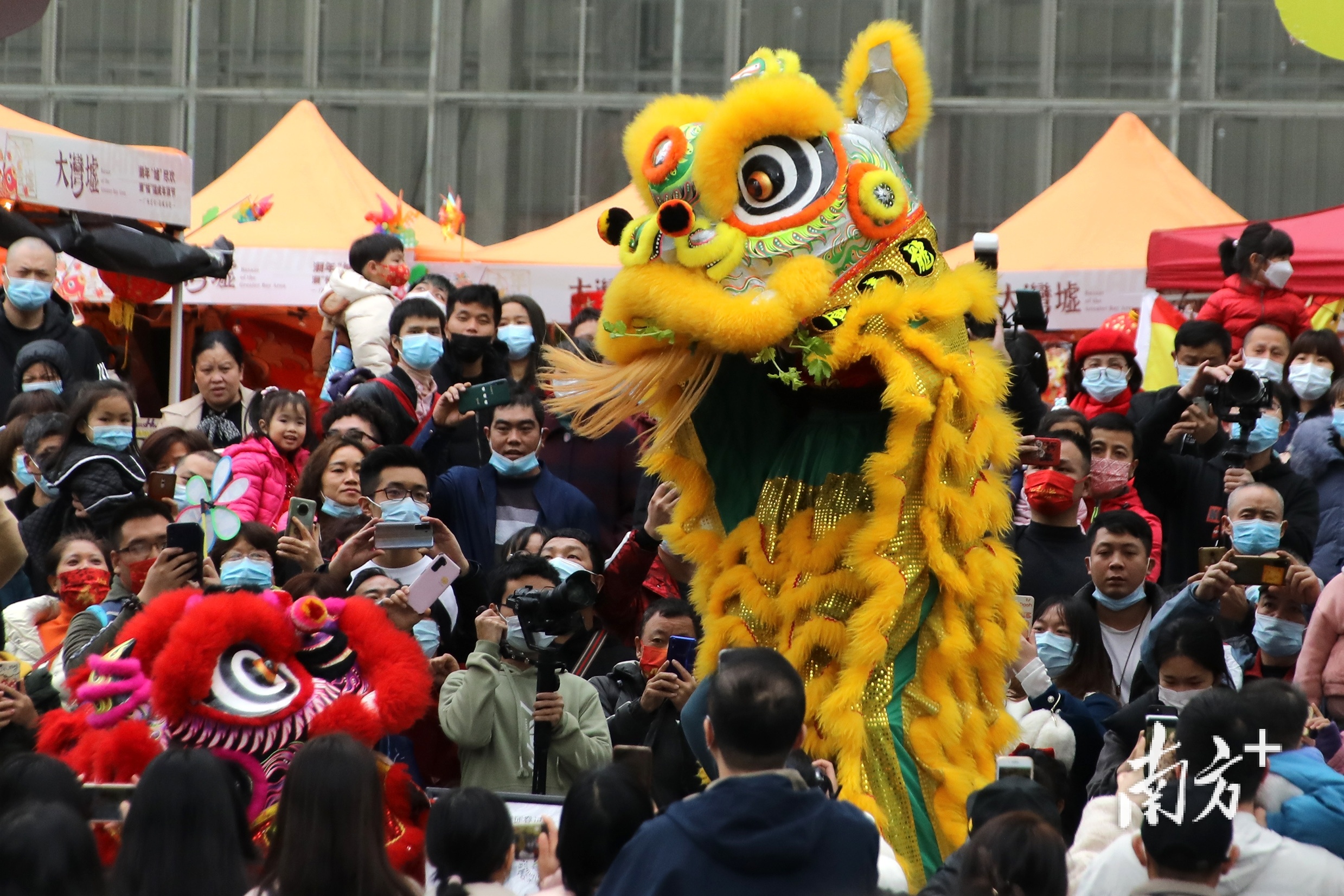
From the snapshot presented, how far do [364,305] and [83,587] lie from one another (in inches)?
123

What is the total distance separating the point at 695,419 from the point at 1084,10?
13.5 metres

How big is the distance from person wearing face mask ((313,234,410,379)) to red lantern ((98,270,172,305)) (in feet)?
3.96

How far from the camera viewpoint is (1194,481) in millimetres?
6867

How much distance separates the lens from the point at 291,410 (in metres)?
6.96

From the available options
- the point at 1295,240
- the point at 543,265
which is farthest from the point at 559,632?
the point at 543,265

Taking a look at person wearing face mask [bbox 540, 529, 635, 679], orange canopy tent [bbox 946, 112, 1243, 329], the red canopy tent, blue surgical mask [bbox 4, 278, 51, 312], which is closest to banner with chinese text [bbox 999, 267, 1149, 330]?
orange canopy tent [bbox 946, 112, 1243, 329]

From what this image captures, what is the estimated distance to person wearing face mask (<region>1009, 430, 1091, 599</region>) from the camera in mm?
6223

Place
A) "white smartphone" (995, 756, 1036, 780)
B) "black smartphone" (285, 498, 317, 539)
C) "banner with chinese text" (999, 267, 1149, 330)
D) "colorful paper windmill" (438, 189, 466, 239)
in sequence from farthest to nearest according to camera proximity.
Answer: "colorful paper windmill" (438, 189, 466, 239) → "banner with chinese text" (999, 267, 1149, 330) → "black smartphone" (285, 498, 317, 539) → "white smartphone" (995, 756, 1036, 780)

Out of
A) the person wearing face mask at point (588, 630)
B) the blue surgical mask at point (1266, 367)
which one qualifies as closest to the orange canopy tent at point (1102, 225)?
the blue surgical mask at point (1266, 367)

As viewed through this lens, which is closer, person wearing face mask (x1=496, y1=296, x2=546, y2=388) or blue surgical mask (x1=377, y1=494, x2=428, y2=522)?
blue surgical mask (x1=377, y1=494, x2=428, y2=522)

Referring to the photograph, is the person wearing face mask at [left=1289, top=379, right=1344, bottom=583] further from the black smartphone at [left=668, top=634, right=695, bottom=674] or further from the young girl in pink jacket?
the young girl in pink jacket

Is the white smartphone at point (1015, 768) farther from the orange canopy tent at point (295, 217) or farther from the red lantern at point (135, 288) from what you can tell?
the orange canopy tent at point (295, 217)

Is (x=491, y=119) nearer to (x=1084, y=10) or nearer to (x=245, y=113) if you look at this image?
(x=245, y=113)

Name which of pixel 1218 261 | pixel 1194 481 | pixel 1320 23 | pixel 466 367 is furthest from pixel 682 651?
pixel 1218 261
